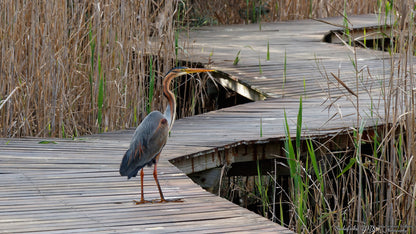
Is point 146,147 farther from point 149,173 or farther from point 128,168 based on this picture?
point 149,173

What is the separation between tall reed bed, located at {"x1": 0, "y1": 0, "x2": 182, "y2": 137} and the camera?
4.40 metres

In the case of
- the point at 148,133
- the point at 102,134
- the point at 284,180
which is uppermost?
the point at 148,133

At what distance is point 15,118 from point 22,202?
1.63m

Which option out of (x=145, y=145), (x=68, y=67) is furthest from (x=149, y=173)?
(x=68, y=67)

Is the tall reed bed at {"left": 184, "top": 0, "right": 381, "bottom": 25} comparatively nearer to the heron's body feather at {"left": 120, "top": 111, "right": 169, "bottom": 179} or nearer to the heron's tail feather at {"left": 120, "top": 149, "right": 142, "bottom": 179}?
the heron's body feather at {"left": 120, "top": 111, "right": 169, "bottom": 179}

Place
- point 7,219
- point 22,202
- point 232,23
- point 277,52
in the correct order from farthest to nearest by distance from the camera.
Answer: point 232,23 < point 277,52 < point 22,202 < point 7,219

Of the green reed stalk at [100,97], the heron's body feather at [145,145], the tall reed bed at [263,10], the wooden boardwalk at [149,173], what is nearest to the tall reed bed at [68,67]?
the green reed stalk at [100,97]

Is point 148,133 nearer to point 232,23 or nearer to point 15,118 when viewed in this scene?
point 15,118

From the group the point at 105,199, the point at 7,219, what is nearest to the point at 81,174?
the point at 105,199

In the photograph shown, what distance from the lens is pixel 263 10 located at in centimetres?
1061

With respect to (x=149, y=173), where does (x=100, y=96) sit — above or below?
above

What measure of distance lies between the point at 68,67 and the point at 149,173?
57.0 inches

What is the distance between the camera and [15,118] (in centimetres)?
450

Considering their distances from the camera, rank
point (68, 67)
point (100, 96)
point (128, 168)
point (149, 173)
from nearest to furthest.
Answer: point (128, 168)
point (149, 173)
point (100, 96)
point (68, 67)
